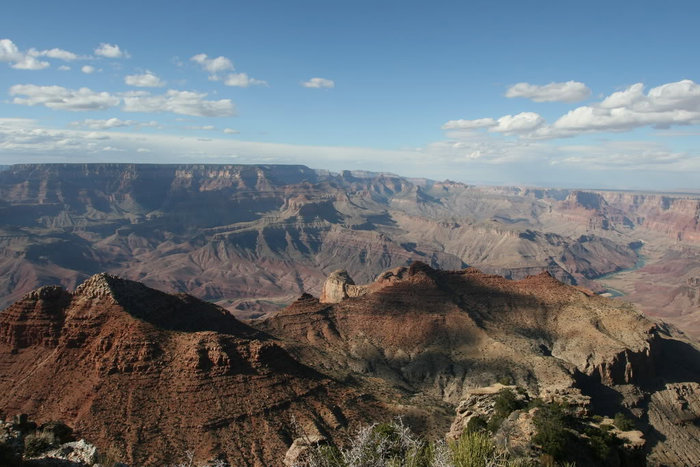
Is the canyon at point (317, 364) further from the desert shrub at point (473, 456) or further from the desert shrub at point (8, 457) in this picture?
the desert shrub at point (8, 457)

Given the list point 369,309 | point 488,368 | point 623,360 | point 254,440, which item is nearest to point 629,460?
point 254,440

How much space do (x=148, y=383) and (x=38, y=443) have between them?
27850mm

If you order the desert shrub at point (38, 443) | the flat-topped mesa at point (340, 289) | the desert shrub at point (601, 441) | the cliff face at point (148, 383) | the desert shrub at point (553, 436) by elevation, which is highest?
the desert shrub at point (38, 443)

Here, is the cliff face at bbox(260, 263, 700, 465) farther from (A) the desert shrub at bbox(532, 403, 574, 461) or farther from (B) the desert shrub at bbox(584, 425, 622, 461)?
(A) the desert shrub at bbox(532, 403, 574, 461)

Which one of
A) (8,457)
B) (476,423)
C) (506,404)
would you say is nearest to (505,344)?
(506,404)

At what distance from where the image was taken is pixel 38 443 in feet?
91.7

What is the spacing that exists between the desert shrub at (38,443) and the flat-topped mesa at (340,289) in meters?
109

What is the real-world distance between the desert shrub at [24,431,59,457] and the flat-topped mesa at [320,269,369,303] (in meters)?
109

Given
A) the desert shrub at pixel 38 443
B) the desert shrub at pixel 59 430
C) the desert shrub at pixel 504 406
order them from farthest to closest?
the desert shrub at pixel 504 406 → the desert shrub at pixel 59 430 → the desert shrub at pixel 38 443

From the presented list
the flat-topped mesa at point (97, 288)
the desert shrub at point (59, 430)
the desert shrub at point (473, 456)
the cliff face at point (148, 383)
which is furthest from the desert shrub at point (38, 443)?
the flat-topped mesa at point (97, 288)

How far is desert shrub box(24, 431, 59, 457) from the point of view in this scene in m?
27.0

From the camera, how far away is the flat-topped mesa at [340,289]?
13962cm

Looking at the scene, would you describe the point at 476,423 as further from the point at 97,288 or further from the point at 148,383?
the point at 97,288

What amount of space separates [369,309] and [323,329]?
13.2 meters
